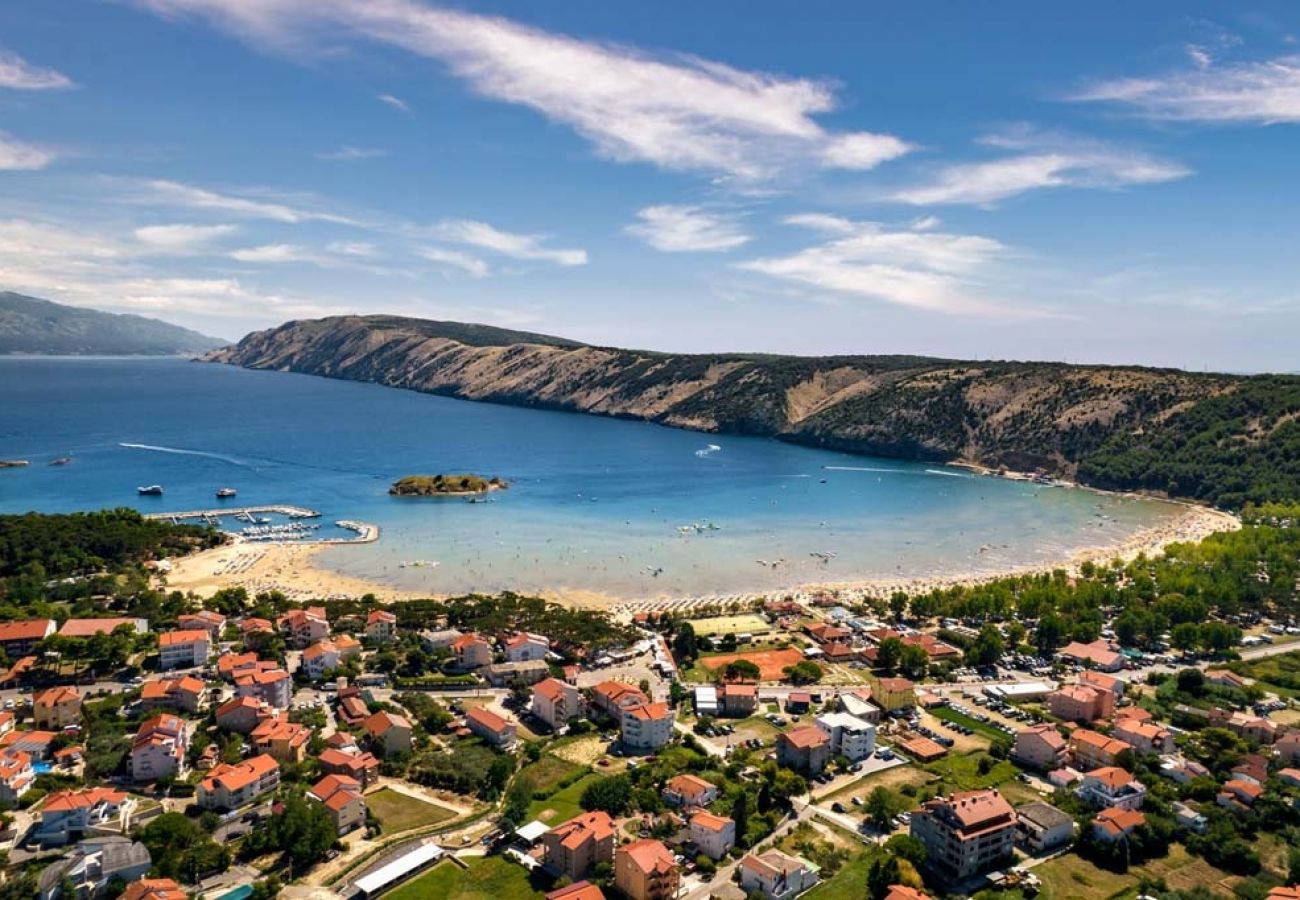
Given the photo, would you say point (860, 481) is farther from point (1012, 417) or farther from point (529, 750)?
point (529, 750)

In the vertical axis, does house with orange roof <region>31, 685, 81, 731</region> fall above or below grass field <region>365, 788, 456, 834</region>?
above

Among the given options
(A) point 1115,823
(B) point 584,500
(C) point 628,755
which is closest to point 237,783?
(C) point 628,755

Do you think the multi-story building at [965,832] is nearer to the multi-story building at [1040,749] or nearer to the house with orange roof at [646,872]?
the multi-story building at [1040,749]

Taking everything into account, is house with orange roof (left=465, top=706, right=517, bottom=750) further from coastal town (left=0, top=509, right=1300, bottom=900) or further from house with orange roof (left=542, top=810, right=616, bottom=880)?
house with orange roof (left=542, top=810, right=616, bottom=880)

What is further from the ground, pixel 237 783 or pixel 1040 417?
pixel 1040 417

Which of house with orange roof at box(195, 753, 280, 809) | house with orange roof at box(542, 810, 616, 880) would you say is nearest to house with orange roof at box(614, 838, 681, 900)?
house with orange roof at box(542, 810, 616, 880)

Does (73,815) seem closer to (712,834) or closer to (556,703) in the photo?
(556,703)

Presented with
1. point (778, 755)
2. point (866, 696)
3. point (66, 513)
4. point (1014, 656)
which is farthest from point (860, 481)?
point (66, 513)
